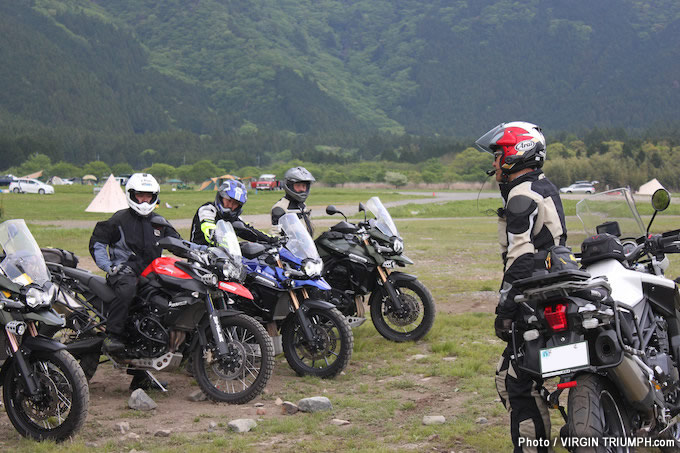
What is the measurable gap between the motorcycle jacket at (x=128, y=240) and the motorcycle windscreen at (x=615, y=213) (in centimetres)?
403

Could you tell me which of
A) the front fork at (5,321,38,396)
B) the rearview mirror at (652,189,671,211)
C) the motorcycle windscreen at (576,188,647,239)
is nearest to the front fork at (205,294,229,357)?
the front fork at (5,321,38,396)

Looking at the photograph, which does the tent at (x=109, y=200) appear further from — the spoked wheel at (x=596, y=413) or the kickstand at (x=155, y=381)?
the spoked wheel at (x=596, y=413)

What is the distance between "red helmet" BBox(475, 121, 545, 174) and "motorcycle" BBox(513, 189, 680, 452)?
0.75 meters

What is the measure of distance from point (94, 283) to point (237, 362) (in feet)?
5.41

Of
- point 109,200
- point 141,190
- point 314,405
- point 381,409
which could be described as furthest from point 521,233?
point 109,200

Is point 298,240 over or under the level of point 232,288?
over

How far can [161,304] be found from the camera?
23.2 ft

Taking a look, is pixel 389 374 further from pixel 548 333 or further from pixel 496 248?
pixel 496 248

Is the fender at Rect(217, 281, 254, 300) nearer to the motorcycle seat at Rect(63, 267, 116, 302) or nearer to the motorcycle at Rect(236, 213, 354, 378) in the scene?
the motorcycle at Rect(236, 213, 354, 378)

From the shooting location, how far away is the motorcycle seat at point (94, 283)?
7.23 m

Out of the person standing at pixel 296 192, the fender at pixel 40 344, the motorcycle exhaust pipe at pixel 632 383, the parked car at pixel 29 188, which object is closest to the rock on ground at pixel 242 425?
the fender at pixel 40 344

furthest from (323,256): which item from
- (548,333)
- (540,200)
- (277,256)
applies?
(548,333)

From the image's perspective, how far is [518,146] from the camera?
5391 millimetres

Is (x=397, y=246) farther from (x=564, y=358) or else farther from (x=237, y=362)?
(x=564, y=358)
